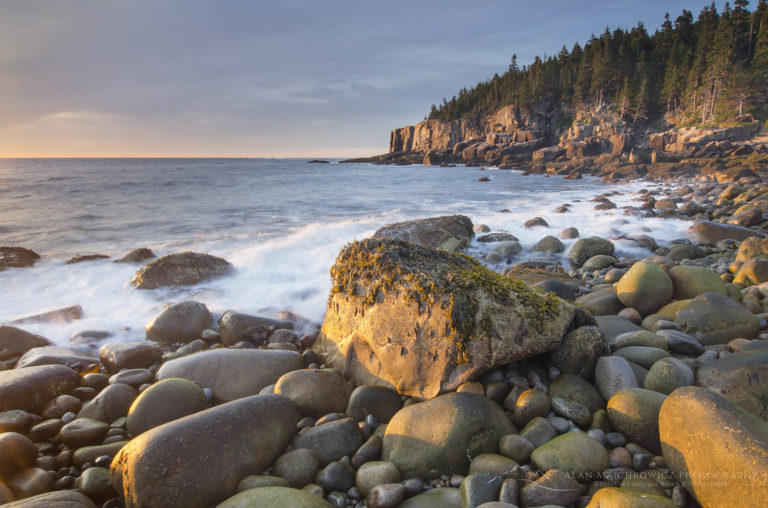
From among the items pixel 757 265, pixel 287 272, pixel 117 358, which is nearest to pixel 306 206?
pixel 287 272

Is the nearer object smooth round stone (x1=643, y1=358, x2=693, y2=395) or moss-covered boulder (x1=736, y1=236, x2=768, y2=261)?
smooth round stone (x1=643, y1=358, x2=693, y2=395)

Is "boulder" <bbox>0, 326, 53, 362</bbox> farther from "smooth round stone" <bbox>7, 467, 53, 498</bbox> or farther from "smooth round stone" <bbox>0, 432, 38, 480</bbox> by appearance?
"smooth round stone" <bbox>7, 467, 53, 498</bbox>

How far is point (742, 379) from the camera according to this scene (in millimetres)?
2918

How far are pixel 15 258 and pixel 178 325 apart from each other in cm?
673

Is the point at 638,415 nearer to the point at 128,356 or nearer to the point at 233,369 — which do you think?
the point at 233,369

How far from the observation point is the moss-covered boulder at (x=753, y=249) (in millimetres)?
6567

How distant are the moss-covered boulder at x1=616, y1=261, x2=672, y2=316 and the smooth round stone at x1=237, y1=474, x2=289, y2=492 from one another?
468 centimetres

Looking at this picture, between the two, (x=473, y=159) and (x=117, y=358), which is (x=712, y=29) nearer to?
(x=473, y=159)

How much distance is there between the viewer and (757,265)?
5.65m

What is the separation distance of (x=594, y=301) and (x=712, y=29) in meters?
82.5

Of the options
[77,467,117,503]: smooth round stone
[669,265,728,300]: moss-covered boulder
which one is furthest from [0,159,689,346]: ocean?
[669,265,728,300]: moss-covered boulder

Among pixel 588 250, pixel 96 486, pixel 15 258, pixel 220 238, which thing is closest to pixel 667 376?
pixel 96 486

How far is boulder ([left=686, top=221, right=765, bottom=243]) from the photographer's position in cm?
905

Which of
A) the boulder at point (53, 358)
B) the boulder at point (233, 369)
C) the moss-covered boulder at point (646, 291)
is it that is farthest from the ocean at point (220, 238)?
the moss-covered boulder at point (646, 291)
